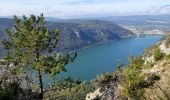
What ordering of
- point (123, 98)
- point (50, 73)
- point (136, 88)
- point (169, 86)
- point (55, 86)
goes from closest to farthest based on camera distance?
point (169, 86) < point (123, 98) < point (136, 88) < point (50, 73) < point (55, 86)

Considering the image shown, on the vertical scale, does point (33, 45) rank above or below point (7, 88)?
above

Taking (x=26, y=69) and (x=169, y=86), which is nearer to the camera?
(x=169, y=86)

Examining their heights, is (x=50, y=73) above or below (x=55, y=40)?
below

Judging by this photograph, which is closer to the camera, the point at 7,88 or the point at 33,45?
the point at 7,88

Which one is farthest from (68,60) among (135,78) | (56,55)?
(135,78)

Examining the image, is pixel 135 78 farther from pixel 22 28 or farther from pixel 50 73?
pixel 22 28

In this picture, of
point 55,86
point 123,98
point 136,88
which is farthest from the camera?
point 55,86

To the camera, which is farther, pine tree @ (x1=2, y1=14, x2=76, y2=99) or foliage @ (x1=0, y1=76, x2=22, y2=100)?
pine tree @ (x1=2, y1=14, x2=76, y2=99)

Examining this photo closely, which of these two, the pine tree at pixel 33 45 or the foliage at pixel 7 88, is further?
the pine tree at pixel 33 45
